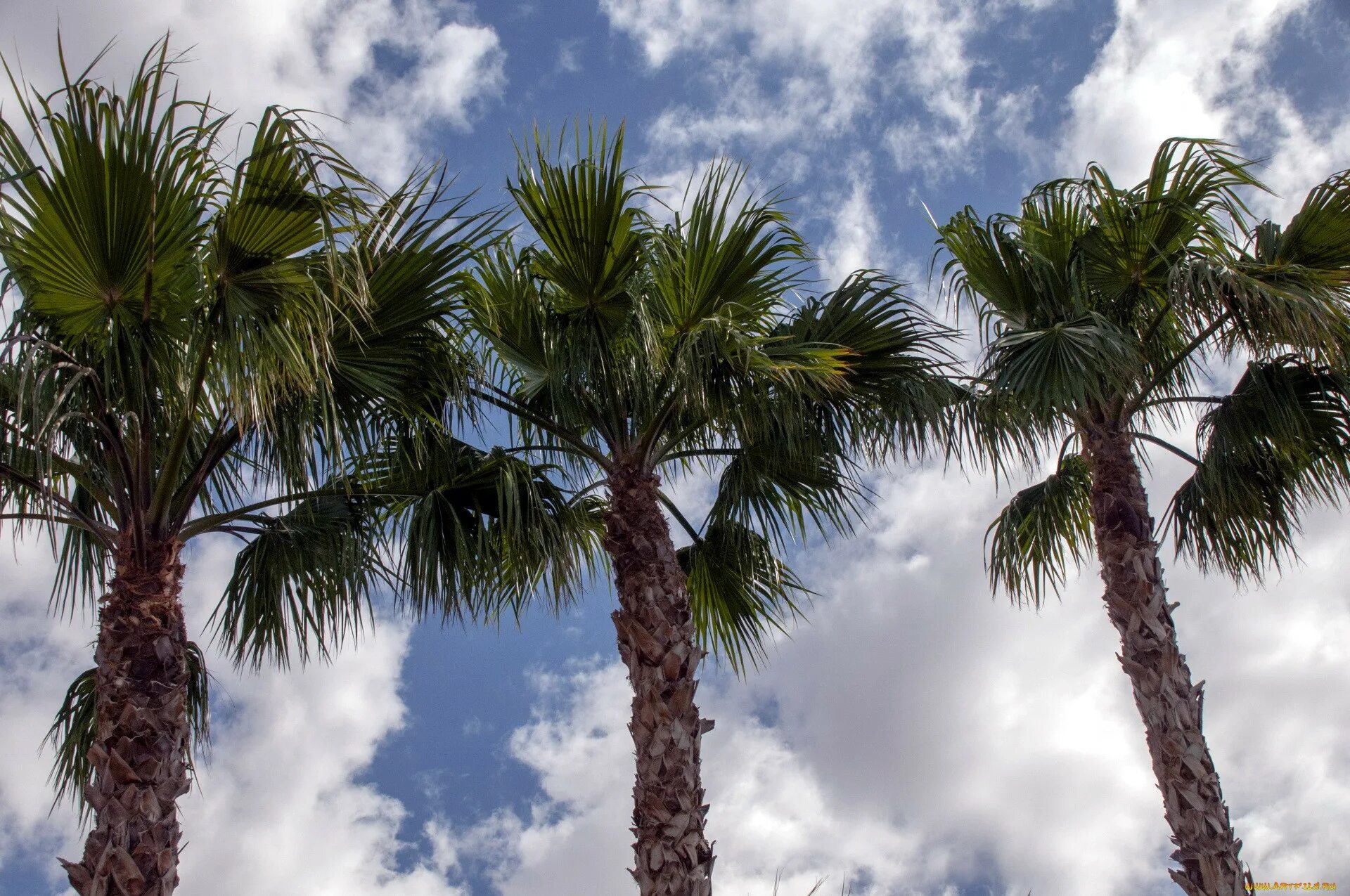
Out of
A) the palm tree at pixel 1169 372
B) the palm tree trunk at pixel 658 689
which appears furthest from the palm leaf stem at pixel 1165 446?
the palm tree trunk at pixel 658 689

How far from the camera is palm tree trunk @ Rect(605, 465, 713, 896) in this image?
6.19m

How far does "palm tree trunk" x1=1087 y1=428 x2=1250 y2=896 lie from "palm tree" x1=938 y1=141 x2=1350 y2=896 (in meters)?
0.01

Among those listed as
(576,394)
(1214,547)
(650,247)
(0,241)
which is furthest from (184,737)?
(1214,547)

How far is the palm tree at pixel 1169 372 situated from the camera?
23.7ft

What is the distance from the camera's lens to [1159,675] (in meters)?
7.52

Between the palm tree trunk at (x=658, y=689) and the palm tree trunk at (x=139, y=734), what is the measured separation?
8.01ft

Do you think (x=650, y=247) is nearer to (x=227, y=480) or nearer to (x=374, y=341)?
(x=374, y=341)

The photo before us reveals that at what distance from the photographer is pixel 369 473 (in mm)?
7234

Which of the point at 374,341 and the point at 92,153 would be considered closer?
the point at 92,153

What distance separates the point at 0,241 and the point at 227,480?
231 cm

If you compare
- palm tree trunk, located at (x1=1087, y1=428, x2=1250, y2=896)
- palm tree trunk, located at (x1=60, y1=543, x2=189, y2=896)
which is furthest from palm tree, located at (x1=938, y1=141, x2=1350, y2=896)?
palm tree trunk, located at (x1=60, y1=543, x2=189, y2=896)

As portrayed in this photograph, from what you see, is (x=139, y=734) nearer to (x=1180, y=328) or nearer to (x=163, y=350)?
(x=163, y=350)

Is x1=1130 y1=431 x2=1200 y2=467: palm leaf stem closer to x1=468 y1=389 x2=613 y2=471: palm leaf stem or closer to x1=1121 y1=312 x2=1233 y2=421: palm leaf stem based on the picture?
x1=1121 y1=312 x2=1233 y2=421: palm leaf stem

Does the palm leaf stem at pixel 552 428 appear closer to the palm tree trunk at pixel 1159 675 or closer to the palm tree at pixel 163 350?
the palm tree at pixel 163 350
